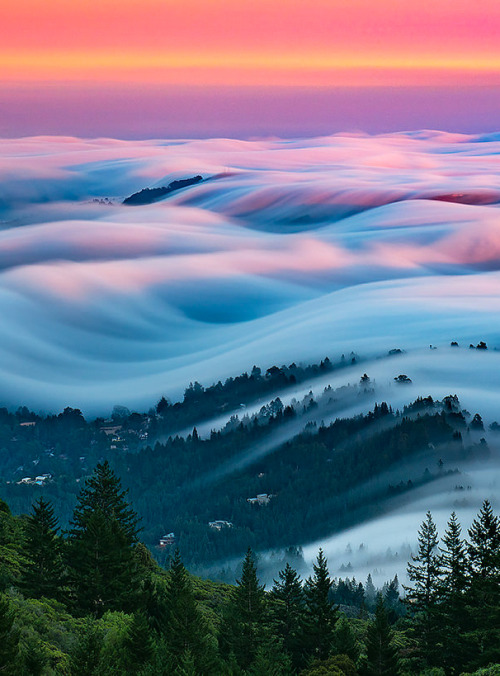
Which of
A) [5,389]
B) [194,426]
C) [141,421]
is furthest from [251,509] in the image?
[5,389]

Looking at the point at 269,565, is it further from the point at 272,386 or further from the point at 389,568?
the point at 272,386

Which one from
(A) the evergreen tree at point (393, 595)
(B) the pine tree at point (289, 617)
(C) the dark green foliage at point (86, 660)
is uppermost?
(A) the evergreen tree at point (393, 595)

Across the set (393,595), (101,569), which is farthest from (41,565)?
(393,595)

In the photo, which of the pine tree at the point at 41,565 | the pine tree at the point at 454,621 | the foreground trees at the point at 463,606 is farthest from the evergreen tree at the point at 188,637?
the pine tree at the point at 454,621

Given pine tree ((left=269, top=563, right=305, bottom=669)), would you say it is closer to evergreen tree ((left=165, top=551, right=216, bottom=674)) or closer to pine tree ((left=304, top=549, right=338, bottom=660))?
pine tree ((left=304, top=549, right=338, bottom=660))

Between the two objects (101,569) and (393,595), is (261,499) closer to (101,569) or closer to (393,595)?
(393,595)

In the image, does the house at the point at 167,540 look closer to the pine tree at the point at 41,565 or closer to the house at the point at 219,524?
the house at the point at 219,524
